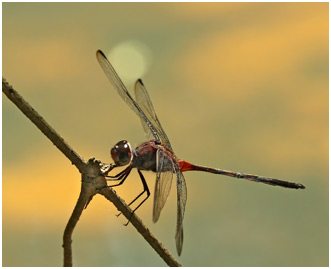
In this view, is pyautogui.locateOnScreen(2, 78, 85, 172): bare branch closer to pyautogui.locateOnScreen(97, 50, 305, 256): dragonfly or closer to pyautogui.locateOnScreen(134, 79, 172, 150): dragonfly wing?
pyautogui.locateOnScreen(97, 50, 305, 256): dragonfly

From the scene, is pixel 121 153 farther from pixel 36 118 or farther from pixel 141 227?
pixel 36 118

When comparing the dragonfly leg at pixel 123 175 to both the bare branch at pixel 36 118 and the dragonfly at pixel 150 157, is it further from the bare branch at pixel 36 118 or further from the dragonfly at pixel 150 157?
the bare branch at pixel 36 118

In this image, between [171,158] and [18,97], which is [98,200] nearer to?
[171,158]

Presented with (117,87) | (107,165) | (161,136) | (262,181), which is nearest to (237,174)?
(262,181)

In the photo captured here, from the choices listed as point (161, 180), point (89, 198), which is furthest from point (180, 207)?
point (89, 198)

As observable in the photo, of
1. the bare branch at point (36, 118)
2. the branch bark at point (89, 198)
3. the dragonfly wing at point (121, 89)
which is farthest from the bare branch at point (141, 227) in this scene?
the dragonfly wing at point (121, 89)
